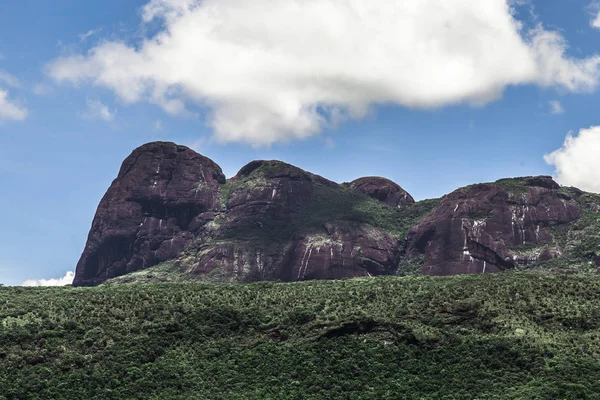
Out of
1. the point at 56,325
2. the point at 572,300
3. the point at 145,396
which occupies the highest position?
the point at 572,300

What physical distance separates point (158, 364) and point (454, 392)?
43.6 meters

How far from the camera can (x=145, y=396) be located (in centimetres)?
9456

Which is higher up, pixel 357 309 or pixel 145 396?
pixel 357 309

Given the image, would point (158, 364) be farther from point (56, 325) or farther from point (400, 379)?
point (400, 379)

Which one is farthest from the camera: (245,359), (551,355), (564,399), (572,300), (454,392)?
(572,300)

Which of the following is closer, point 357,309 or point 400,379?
point 400,379

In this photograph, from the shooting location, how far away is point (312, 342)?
111188mm

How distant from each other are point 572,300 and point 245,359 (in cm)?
5703

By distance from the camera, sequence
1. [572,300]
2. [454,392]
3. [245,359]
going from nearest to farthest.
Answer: [454,392]
[245,359]
[572,300]

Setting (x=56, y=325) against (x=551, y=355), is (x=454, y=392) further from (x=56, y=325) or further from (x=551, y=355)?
(x=56, y=325)

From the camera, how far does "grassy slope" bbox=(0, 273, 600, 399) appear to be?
95.0 m

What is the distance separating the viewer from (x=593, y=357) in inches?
3848

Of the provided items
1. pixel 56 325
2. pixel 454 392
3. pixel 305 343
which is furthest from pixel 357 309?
pixel 56 325

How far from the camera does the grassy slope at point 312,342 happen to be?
9500 centimetres
